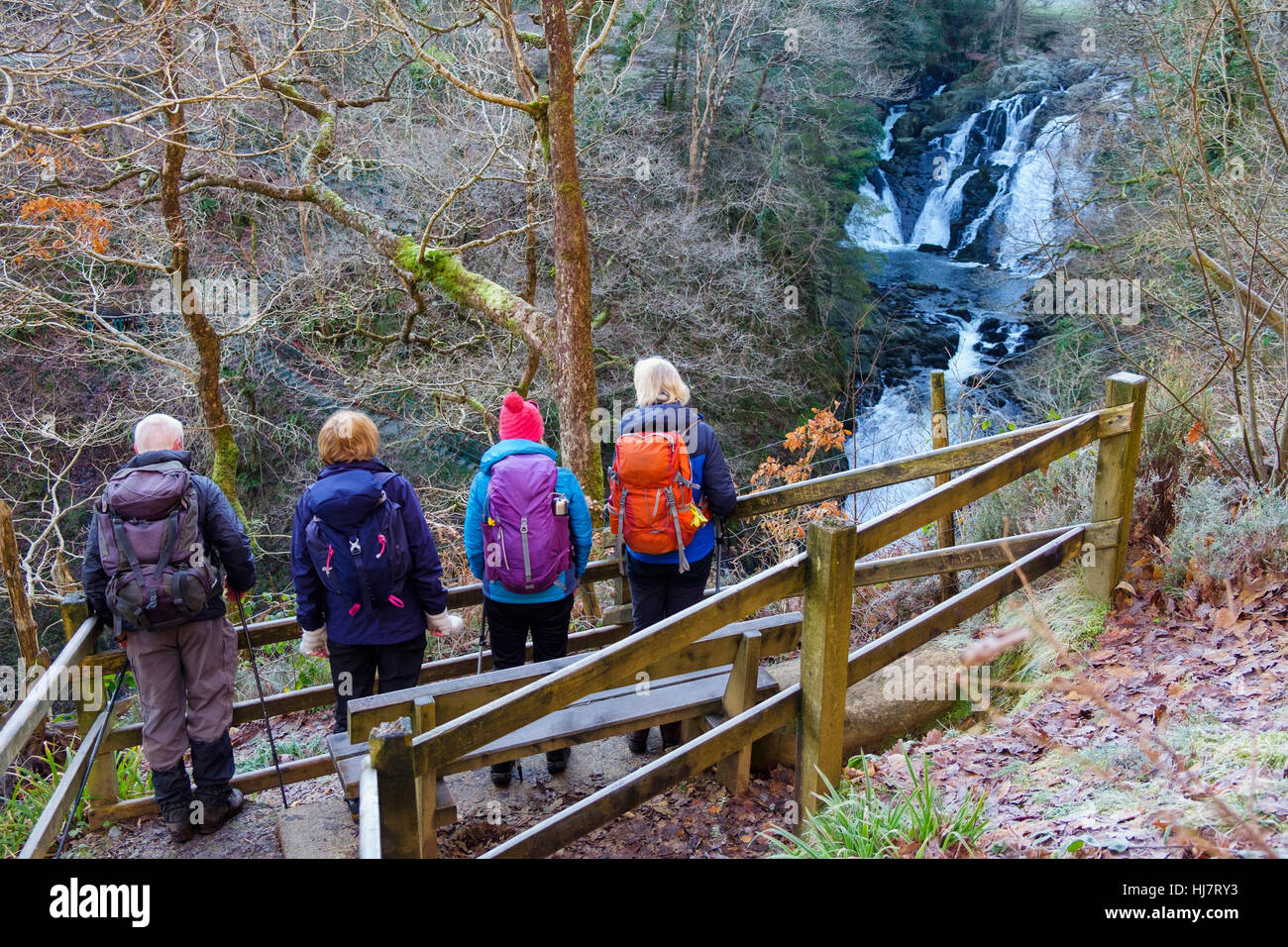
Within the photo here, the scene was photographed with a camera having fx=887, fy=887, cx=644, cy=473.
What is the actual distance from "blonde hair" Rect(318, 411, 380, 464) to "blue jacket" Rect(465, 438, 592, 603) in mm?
531

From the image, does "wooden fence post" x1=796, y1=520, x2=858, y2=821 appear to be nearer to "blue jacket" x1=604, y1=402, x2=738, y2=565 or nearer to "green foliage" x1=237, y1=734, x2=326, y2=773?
"blue jacket" x1=604, y1=402, x2=738, y2=565

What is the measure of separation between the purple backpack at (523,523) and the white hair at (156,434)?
1440 millimetres

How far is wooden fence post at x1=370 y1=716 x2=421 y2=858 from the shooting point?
8.22 ft

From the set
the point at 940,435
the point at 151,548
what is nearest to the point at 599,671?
the point at 151,548

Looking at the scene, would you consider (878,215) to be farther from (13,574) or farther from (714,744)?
(714,744)

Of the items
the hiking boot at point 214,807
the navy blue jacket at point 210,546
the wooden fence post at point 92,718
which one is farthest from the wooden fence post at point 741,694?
the wooden fence post at point 92,718

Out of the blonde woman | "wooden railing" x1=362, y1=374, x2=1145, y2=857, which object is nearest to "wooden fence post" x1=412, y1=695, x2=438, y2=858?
"wooden railing" x1=362, y1=374, x2=1145, y2=857

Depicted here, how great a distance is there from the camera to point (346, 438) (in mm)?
3959

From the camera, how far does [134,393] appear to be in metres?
15.2

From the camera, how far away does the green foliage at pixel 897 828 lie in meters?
2.80

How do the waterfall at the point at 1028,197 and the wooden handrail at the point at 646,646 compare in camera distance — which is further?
the waterfall at the point at 1028,197

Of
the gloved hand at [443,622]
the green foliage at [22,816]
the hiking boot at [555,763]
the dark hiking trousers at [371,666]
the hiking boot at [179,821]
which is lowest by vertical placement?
the green foliage at [22,816]

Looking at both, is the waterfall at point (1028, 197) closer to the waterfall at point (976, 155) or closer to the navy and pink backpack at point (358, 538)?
the waterfall at point (976, 155)

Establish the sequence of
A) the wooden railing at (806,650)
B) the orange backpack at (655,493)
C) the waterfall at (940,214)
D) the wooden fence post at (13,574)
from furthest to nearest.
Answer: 1. the waterfall at (940,214)
2. the wooden fence post at (13,574)
3. the orange backpack at (655,493)
4. the wooden railing at (806,650)
